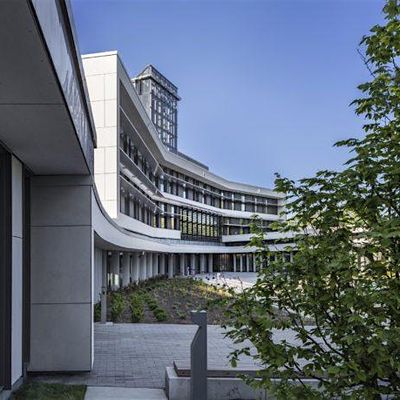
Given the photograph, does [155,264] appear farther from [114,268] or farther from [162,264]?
[114,268]

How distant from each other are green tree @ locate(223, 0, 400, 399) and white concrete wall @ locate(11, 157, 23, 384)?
539 centimetres

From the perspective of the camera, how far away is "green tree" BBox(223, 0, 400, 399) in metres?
3.55

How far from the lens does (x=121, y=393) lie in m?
8.92

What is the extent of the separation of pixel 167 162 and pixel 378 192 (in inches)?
2279

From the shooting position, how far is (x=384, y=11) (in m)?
4.04

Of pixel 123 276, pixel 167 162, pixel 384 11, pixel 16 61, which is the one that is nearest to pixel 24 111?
pixel 16 61

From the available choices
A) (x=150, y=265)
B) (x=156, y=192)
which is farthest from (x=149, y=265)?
(x=156, y=192)

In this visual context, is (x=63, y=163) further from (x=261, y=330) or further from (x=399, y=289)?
(x=399, y=289)

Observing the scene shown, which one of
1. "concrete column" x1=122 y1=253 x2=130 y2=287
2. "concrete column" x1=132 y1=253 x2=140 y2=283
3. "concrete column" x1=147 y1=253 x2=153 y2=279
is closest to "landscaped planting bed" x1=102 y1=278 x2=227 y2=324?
"concrete column" x1=122 y1=253 x2=130 y2=287

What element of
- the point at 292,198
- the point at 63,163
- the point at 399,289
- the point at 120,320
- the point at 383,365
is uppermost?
the point at 63,163

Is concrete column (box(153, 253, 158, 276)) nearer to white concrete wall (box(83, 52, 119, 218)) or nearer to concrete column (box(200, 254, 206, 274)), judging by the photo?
concrete column (box(200, 254, 206, 274))

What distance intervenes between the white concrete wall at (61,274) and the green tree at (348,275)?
6808 millimetres

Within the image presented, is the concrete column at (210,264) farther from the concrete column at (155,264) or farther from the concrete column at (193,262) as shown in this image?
the concrete column at (155,264)

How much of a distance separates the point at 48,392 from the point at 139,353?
454 cm
